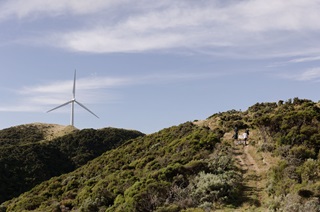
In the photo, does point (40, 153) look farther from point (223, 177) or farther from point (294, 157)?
point (294, 157)

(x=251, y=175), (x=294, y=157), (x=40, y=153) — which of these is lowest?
(x=40, y=153)

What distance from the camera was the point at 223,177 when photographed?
23.9m

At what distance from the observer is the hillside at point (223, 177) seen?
67.4ft

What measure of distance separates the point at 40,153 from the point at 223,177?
7011 cm

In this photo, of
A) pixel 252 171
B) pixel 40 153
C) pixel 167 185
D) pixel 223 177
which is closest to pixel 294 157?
pixel 252 171

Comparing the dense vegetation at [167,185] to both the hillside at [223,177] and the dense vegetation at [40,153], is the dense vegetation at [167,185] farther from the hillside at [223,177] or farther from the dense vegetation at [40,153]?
the dense vegetation at [40,153]

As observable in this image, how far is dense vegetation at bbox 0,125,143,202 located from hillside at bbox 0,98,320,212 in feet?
101

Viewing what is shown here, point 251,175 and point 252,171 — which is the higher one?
point 252,171

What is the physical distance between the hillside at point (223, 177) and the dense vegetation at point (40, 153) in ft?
101

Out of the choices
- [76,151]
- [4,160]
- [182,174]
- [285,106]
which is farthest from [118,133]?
[182,174]

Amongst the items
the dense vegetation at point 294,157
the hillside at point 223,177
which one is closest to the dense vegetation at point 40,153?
the hillside at point 223,177

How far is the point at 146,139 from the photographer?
165 ft

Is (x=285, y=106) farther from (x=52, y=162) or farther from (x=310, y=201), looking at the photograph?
(x=52, y=162)

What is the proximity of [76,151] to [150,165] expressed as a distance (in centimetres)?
6636
